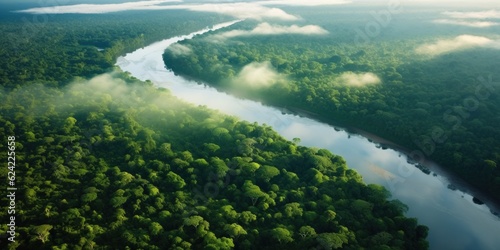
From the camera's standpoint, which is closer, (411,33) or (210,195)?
(210,195)

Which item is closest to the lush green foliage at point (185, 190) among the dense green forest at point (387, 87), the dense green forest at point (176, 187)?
the dense green forest at point (176, 187)

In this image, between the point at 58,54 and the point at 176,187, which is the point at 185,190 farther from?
the point at 58,54

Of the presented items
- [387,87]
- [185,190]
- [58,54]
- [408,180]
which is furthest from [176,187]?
[58,54]

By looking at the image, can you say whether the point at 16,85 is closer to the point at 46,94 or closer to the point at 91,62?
the point at 46,94

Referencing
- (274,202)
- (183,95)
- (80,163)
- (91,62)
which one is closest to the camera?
(274,202)

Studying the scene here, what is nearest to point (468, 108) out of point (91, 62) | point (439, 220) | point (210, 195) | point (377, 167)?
point (377, 167)

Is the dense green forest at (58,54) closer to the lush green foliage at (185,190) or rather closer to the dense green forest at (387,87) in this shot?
the dense green forest at (387,87)
